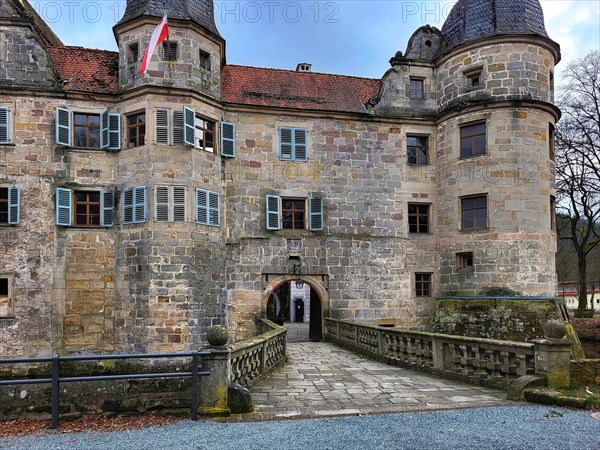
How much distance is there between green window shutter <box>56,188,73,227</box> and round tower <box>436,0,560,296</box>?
13.6 meters

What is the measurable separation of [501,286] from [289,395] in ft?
38.9

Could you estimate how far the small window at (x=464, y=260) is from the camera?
18969 millimetres

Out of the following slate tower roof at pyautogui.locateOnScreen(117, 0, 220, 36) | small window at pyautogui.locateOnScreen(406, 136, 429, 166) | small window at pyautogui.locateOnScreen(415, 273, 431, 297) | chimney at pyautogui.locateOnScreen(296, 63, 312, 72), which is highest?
chimney at pyautogui.locateOnScreen(296, 63, 312, 72)

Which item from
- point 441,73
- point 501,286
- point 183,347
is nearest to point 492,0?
point 441,73

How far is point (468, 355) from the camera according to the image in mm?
9680

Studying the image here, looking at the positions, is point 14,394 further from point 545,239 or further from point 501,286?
point 545,239

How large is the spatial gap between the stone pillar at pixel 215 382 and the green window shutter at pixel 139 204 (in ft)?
34.8

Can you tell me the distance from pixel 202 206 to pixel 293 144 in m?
4.39

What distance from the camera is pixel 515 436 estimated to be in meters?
5.99

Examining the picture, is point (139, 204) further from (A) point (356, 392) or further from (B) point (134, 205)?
(A) point (356, 392)

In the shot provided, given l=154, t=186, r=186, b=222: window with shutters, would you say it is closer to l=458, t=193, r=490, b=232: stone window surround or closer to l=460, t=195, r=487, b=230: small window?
l=458, t=193, r=490, b=232: stone window surround

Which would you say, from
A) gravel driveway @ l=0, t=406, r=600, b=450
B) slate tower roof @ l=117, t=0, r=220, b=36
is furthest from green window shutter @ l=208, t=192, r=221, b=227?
gravel driveway @ l=0, t=406, r=600, b=450

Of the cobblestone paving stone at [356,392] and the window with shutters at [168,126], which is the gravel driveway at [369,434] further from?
the window with shutters at [168,126]

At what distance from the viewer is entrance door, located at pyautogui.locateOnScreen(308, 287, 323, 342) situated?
63.0ft
